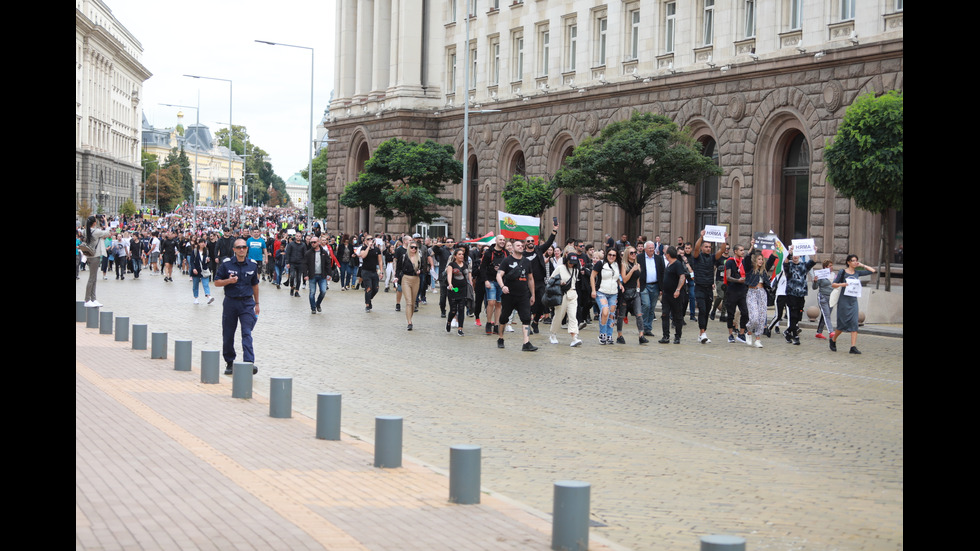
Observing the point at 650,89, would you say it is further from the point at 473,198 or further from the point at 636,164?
the point at 473,198

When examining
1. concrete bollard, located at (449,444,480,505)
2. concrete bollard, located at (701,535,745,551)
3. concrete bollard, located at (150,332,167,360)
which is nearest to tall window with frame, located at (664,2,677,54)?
concrete bollard, located at (150,332,167,360)

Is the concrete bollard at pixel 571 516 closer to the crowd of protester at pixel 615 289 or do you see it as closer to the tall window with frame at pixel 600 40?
the crowd of protester at pixel 615 289

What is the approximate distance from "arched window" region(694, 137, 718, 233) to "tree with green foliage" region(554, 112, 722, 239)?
3.38m

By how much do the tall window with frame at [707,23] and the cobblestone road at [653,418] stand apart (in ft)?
59.7

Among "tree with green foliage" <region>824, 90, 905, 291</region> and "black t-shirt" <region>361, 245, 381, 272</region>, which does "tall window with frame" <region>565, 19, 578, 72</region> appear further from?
"tree with green foliage" <region>824, 90, 905, 291</region>

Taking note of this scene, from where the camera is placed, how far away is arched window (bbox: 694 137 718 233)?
38656mm

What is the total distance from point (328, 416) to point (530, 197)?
30.6 metres

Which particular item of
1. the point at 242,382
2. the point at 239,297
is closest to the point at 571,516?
the point at 242,382

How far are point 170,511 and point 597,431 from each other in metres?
4.93

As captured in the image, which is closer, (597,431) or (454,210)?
(597,431)

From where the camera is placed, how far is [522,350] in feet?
64.4
